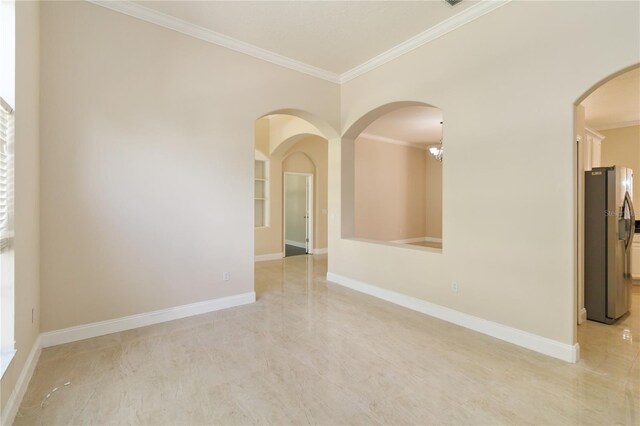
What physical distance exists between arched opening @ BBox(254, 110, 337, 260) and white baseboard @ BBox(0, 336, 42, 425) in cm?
455

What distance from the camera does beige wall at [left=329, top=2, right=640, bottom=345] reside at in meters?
2.44

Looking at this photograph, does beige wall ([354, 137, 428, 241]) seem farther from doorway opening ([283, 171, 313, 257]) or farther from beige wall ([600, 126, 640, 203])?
beige wall ([600, 126, 640, 203])

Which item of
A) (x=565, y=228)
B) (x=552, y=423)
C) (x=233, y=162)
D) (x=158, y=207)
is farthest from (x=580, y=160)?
(x=158, y=207)

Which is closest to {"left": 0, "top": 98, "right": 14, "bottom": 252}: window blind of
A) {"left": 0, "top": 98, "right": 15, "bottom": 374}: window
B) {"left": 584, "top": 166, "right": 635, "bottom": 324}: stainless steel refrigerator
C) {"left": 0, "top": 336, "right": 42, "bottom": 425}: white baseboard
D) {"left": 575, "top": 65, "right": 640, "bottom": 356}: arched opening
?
{"left": 0, "top": 98, "right": 15, "bottom": 374}: window

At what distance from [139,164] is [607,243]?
17.2 feet

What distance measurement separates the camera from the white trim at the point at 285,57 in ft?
9.87

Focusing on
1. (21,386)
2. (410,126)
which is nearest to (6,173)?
(21,386)

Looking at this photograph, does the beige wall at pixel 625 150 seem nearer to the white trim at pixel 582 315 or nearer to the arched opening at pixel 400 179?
the arched opening at pixel 400 179

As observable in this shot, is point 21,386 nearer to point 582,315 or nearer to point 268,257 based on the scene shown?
point 268,257

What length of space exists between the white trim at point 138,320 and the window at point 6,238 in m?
1.02

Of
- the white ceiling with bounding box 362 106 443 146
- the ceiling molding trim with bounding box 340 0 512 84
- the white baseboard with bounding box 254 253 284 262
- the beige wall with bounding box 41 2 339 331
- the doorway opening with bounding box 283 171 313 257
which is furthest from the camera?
the doorway opening with bounding box 283 171 313 257

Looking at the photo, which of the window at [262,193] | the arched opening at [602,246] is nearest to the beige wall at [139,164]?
the window at [262,193]

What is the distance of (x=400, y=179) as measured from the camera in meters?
9.04

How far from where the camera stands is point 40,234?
266 centimetres
